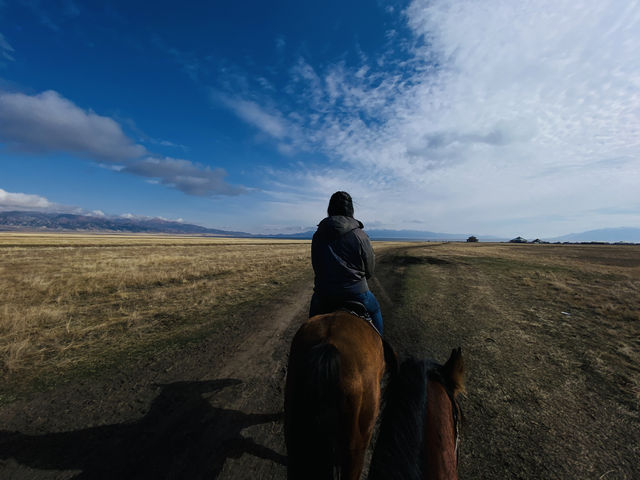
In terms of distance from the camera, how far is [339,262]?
3.61 m

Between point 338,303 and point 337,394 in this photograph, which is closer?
→ point 337,394

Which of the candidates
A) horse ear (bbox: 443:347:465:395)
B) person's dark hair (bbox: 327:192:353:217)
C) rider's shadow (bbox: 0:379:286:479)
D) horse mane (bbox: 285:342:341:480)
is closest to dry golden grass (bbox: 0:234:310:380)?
rider's shadow (bbox: 0:379:286:479)

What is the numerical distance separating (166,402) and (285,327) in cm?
374

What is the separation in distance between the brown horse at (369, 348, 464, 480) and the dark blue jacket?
1.84m

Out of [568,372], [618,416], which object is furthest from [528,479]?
[568,372]

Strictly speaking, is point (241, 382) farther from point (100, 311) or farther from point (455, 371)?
point (100, 311)

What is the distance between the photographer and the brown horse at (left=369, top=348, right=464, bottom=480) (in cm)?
117

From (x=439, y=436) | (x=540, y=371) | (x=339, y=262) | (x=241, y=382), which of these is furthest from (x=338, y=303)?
(x=540, y=371)

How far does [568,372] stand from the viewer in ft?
17.0

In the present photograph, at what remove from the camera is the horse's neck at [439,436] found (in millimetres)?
1304

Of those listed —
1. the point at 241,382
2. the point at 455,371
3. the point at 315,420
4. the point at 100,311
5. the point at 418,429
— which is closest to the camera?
the point at 418,429

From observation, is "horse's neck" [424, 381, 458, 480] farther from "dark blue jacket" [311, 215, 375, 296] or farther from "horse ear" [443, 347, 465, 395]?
"dark blue jacket" [311, 215, 375, 296]

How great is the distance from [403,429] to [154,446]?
3915 millimetres

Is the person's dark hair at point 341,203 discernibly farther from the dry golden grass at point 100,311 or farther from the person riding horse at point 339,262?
the dry golden grass at point 100,311
